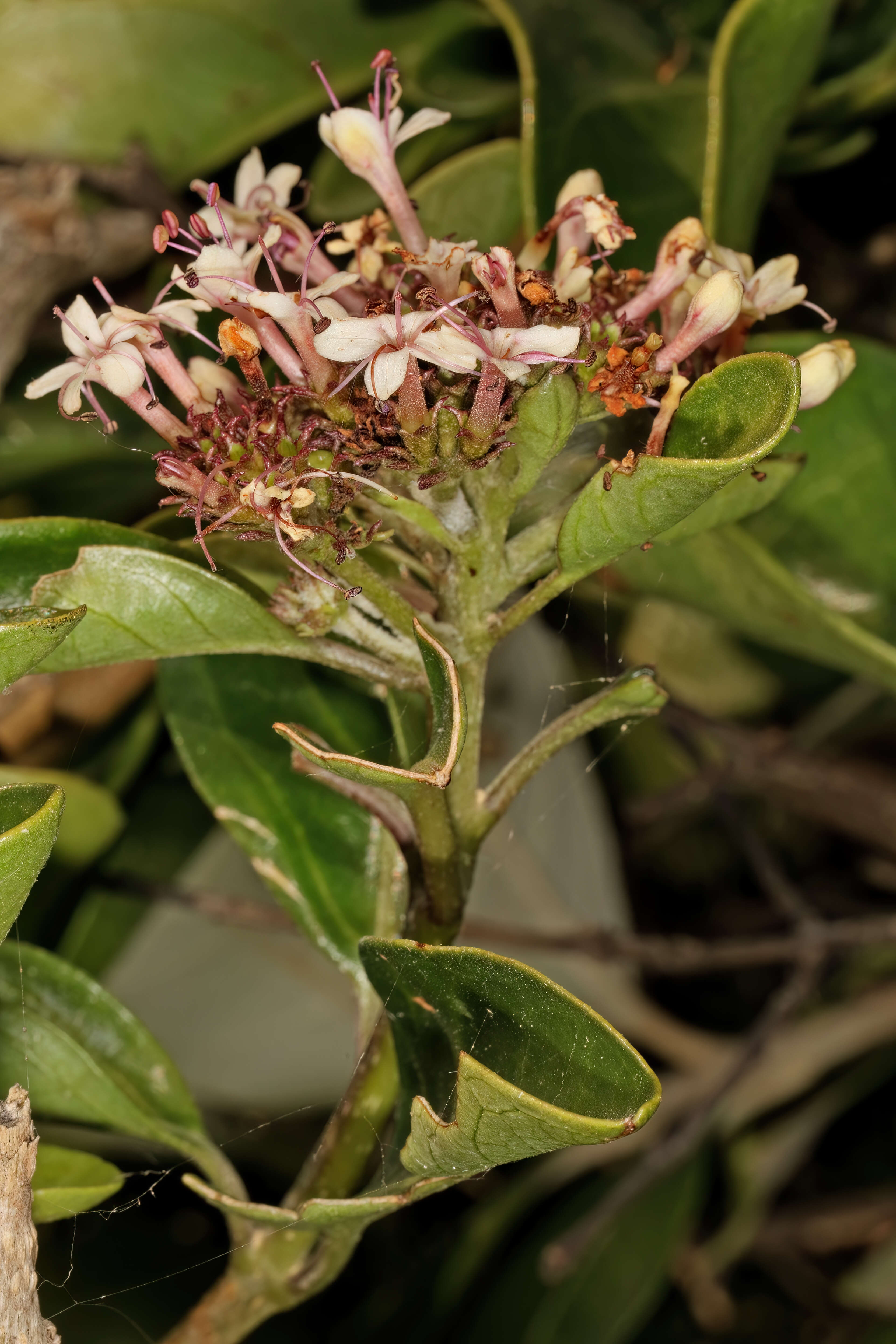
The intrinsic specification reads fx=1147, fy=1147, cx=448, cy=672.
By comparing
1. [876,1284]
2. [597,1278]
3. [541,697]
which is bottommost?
[876,1284]

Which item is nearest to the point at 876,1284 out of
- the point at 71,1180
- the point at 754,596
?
the point at 754,596

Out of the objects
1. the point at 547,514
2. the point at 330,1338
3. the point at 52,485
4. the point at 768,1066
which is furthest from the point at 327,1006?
the point at 547,514

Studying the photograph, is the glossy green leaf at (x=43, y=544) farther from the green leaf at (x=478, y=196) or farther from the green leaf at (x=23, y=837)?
the green leaf at (x=478, y=196)

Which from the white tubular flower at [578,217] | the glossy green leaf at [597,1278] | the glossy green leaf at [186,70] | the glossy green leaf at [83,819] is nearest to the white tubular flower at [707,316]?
the white tubular flower at [578,217]

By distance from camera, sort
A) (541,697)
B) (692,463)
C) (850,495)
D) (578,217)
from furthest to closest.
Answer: (541,697) < (850,495) < (578,217) < (692,463)

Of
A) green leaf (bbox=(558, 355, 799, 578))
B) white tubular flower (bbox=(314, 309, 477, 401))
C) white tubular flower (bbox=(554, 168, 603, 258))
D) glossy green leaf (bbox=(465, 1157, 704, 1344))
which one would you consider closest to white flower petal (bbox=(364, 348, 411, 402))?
white tubular flower (bbox=(314, 309, 477, 401))

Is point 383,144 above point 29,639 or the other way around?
above

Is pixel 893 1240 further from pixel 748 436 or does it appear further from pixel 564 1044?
pixel 748 436

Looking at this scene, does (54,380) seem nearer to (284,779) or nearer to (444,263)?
(444,263)
